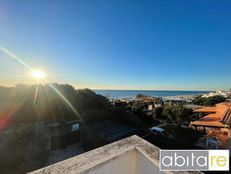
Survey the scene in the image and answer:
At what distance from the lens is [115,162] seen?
1343 mm

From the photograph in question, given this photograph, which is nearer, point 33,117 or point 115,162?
point 115,162

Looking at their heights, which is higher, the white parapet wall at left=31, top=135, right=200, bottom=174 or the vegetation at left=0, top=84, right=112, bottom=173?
the white parapet wall at left=31, top=135, right=200, bottom=174

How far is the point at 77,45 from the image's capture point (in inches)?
331

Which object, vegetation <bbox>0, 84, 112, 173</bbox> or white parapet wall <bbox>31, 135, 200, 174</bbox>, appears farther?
vegetation <bbox>0, 84, 112, 173</bbox>

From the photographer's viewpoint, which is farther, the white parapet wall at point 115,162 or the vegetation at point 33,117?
the vegetation at point 33,117

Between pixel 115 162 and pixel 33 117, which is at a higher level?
pixel 115 162

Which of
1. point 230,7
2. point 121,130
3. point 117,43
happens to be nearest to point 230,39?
point 230,7

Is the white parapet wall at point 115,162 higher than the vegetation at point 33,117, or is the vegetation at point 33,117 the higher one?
the white parapet wall at point 115,162

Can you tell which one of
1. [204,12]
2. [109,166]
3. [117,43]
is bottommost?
[109,166]

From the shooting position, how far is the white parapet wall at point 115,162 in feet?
3.98

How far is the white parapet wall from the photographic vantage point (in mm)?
1214

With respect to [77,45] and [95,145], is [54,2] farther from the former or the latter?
[95,145]

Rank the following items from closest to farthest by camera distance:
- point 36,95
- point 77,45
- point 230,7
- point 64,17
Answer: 1. point 64,17
2. point 230,7
3. point 77,45
4. point 36,95

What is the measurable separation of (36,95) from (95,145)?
26.1 feet
